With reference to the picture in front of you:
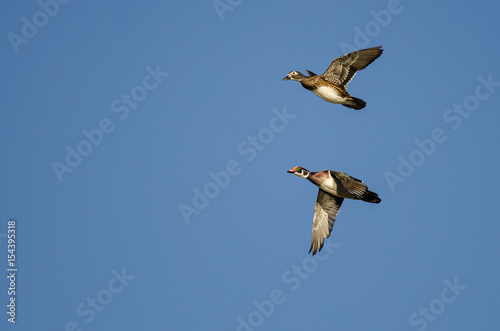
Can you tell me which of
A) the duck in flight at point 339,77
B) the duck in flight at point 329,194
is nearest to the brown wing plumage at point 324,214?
the duck in flight at point 329,194

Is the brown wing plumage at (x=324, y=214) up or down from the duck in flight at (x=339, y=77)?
down

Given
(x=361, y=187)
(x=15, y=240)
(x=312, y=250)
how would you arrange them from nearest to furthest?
(x=361, y=187), (x=312, y=250), (x=15, y=240)

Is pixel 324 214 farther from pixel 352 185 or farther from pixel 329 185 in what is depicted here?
pixel 352 185

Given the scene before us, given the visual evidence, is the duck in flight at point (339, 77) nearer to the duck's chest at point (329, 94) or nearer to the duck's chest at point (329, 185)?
the duck's chest at point (329, 94)

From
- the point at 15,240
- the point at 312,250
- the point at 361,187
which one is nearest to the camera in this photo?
the point at 361,187

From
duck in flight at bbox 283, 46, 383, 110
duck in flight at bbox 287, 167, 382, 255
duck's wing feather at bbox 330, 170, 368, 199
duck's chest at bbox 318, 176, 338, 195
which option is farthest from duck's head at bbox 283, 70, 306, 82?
duck's chest at bbox 318, 176, 338, 195

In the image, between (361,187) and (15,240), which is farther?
(15,240)

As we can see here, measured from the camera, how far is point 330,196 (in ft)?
128

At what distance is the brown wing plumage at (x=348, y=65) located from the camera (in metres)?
38.1

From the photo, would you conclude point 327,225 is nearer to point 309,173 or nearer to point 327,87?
point 309,173

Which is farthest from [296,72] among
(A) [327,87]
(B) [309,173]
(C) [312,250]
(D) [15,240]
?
(D) [15,240]

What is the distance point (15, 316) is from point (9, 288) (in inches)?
50.3

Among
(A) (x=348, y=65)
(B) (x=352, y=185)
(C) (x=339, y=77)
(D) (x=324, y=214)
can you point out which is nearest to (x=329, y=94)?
(C) (x=339, y=77)

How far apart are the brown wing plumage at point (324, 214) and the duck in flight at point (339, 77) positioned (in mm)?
4068
